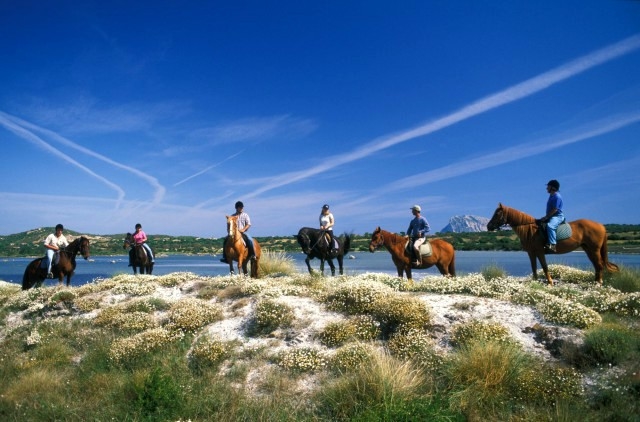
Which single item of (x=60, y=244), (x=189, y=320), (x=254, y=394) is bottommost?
(x=254, y=394)

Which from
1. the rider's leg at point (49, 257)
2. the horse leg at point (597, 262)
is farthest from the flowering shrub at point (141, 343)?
the horse leg at point (597, 262)

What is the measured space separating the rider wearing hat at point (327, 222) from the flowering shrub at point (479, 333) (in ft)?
32.9

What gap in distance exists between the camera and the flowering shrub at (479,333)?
8086mm

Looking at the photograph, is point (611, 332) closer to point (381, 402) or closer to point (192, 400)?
point (381, 402)

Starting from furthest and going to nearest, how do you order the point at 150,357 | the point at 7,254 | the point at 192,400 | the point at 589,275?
the point at 7,254 → the point at 589,275 → the point at 150,357 → the point at 192,400

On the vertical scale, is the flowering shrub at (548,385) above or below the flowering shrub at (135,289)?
below

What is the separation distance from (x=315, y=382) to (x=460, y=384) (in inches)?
111

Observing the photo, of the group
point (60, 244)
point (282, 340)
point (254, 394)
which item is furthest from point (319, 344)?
point (60, 244)

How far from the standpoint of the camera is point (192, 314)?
36.7ft

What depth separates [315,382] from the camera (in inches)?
309

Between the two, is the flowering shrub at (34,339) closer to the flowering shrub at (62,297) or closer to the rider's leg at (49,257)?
the flowering shrub at (62,297)

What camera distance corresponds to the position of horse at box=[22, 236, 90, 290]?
17.7 metres

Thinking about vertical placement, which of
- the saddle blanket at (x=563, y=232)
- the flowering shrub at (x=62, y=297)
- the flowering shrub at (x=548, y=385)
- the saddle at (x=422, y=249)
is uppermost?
the saddle blanket at (x=563, y=232)

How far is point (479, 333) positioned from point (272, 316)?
17.0 ft
